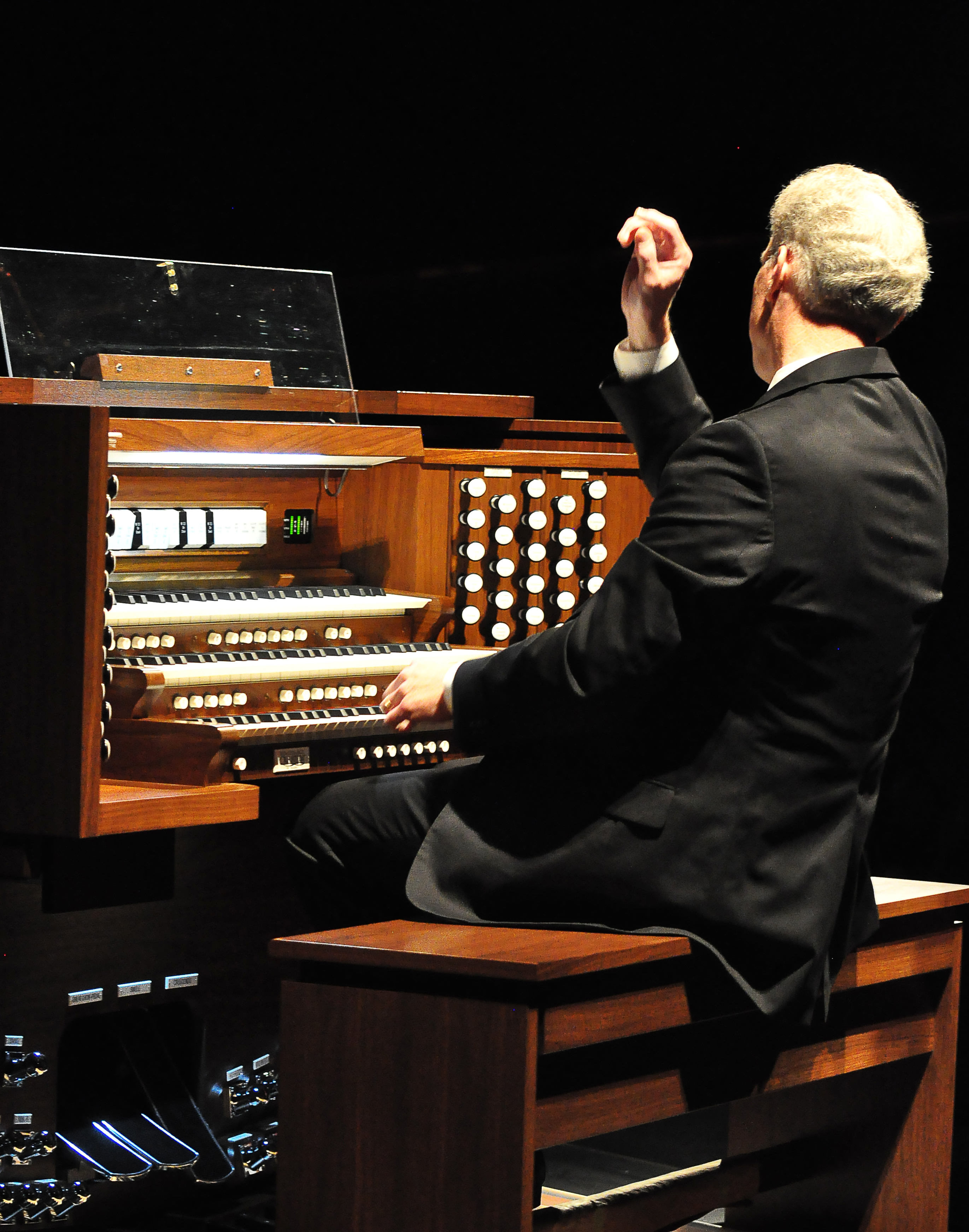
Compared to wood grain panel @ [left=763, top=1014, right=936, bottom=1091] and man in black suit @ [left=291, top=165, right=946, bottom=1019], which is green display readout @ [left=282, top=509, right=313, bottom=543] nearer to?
man in black suit @ [left=291, top=165, right=946, bottom=1019]

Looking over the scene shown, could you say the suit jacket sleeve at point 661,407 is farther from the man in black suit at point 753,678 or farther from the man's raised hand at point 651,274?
the man in black suit at point 753,678

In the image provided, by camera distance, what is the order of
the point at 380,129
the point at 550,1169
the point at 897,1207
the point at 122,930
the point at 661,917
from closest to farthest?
1. the point at 661,917
2. the point at 897,1207
3. the point at 122,930
4. the point at 550,1169
5. the point at 380,129

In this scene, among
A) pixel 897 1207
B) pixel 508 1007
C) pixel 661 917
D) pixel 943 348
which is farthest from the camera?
pixel 943 348

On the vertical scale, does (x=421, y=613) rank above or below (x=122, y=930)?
above

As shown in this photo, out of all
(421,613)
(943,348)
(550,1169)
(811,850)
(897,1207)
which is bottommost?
(550,1169)

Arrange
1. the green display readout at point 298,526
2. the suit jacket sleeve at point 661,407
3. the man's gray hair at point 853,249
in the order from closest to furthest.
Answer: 1. the man's gray hair at point 853,249
2. the suit jacket sleeve at point 661,407
3. the green display readout at point 298,526

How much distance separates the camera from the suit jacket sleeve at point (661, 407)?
306cm

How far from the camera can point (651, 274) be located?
295cm

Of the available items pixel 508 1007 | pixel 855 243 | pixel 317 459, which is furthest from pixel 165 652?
pixel 855 243

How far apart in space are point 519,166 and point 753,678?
2653mm

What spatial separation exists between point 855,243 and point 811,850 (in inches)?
35.4

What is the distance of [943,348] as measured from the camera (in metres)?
3.90

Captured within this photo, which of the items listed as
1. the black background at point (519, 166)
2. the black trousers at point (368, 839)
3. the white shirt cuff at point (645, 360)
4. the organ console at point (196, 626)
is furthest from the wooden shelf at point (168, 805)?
the black background at point (519, 166)

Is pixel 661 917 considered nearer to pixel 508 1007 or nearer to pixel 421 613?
pixel 508 1007
